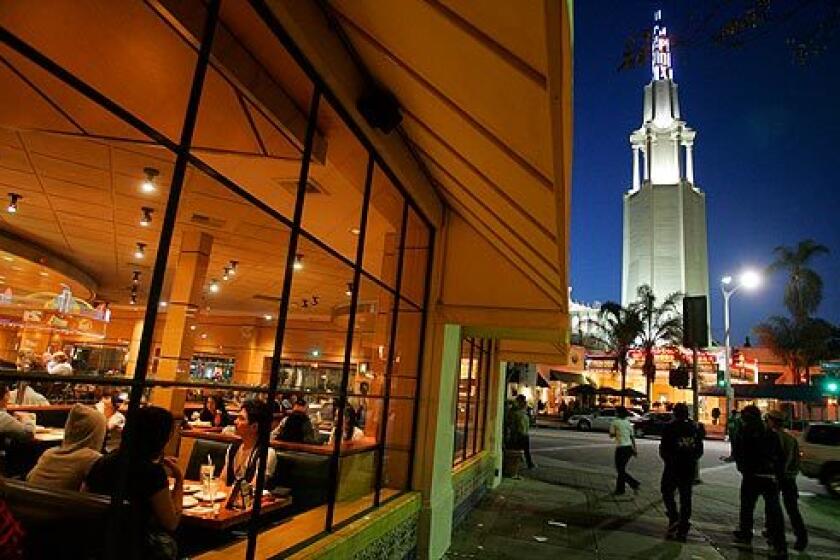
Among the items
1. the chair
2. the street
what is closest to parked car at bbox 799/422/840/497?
the street

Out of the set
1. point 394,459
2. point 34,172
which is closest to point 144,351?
point 394,459

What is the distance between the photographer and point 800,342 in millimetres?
42844

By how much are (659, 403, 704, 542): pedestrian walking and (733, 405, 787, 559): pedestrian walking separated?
0.67 meters

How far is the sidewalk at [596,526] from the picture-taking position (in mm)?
7660

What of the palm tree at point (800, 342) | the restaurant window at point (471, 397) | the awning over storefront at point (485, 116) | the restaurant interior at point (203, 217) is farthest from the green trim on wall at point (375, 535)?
the palm tree at point (800, 342)

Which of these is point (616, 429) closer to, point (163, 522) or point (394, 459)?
point (394, 459)

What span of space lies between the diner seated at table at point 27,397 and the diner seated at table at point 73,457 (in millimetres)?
6183

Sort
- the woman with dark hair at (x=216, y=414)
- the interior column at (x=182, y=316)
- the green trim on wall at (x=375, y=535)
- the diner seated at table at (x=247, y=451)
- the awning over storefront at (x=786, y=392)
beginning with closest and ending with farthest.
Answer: the green trim on wall at (x=375, y=535) < the diner seated at table at (x=247, y=451) < the interior column at (x=182, y=316) < the woman with dark hair at (x=216, y=414) < the awning over storefront at (x=786, y=392)

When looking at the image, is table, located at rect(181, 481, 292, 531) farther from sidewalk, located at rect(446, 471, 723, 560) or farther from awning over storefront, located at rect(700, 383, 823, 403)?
awning over storefront, located at rect(700, 383, 823, 403)

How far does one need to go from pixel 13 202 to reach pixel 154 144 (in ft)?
15.6

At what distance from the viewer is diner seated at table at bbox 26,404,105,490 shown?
153 inches

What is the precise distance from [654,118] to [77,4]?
91.1 metres

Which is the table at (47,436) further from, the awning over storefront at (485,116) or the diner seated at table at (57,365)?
the awning over storefront at (485,116)

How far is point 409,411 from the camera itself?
247 inches
